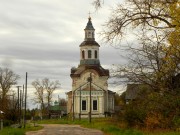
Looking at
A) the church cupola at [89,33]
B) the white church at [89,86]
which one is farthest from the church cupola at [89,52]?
the church cupola at [89,33]

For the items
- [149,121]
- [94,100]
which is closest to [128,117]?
[149,121]

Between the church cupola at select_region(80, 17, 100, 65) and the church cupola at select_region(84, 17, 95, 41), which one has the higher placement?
the church cupola at select_region(84, 17, 95, 41)

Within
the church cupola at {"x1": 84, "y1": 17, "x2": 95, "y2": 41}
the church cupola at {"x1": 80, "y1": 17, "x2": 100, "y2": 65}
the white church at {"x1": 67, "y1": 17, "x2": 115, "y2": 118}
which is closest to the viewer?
the white church at {"x1": 67, "y1": 17, "x2": 115, "y2": 118}

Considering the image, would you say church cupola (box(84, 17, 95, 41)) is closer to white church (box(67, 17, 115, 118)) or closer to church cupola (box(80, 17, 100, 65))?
white church (box(67, 17, 115, 118))

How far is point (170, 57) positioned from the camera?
22.2 metres

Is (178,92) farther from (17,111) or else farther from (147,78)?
(17,111)

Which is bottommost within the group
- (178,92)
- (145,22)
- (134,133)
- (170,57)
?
(134,133)

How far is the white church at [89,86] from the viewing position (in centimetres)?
8362

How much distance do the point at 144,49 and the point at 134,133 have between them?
5.09 m

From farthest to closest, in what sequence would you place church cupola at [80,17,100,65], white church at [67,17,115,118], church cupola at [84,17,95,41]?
church cupola at [84,17,95,41]
church cupola at [80,17,100,65]
white church at [67,17,115,118]

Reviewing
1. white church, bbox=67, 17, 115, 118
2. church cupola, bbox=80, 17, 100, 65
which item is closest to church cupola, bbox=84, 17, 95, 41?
white church, bbox=67, 17, 115, 118

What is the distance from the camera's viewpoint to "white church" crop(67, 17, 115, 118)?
3292 inches

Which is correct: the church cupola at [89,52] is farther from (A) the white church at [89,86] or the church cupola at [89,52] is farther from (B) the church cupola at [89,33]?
(B) the church cupola at [89,33]

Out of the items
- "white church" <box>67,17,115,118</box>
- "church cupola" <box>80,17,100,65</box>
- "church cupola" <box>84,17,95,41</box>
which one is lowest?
"white church" <box>67,17,115,118</box>
